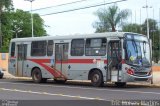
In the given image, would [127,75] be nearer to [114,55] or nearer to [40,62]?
[114,55]

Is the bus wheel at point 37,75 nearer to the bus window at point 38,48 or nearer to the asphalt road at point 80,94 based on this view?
the bus window at point 38,48

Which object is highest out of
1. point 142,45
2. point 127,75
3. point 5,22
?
point 5,22

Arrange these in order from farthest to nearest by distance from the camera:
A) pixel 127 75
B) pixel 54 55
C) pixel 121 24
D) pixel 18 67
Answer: pixel 121 24
pixel 18 67
pixel 54 55
pixel 127 75

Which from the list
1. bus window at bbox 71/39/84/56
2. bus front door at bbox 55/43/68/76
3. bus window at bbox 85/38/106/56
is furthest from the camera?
bus front door at bbox 55/43/68/76

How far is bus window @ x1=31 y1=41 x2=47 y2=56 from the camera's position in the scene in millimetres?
28734

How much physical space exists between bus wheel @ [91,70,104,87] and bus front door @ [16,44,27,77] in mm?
6506

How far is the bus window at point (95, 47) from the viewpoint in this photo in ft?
81.4

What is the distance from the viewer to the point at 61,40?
27.5 meters

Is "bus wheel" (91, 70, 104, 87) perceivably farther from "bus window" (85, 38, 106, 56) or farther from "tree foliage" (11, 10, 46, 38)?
"tree foliage" (11, 10, 46, 38)

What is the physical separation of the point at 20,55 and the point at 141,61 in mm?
9528

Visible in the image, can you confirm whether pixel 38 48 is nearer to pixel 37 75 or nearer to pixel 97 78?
pixel 37 75

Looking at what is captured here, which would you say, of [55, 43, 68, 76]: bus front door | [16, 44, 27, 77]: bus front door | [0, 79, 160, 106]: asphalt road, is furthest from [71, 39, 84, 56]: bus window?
[16, 44, 27, 77]: bus front door

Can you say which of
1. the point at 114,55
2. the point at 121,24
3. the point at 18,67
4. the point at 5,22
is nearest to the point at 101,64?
the point at 114,55

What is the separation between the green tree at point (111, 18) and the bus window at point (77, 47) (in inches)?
3376
